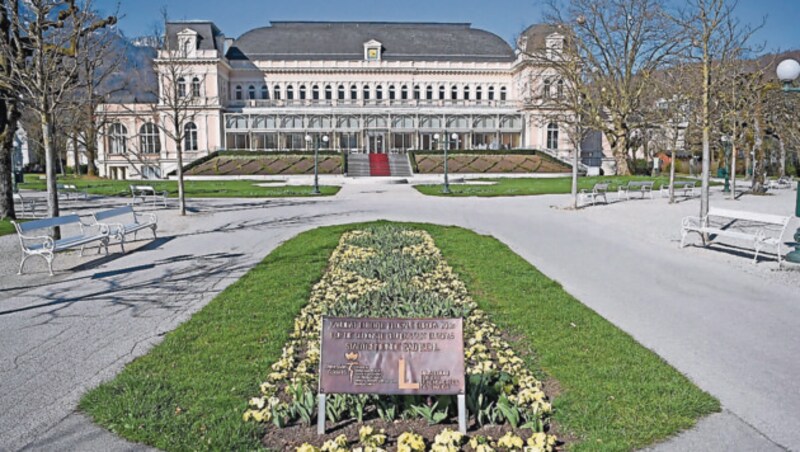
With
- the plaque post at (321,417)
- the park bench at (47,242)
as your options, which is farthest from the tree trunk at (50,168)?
the plaque post at (321,417)

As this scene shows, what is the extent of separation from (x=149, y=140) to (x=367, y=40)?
27074 millimetres

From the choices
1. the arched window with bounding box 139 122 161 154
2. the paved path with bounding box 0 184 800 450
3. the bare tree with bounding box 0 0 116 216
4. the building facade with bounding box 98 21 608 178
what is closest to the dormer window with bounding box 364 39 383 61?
the building facade with bounding box 98 21 608 178

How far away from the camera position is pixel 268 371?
5902 mm

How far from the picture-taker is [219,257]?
12.5 meters

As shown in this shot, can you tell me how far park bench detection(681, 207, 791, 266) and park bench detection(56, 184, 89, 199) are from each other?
24.7 m

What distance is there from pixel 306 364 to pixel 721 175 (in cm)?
4942

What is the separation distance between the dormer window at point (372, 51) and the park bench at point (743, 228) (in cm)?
5576

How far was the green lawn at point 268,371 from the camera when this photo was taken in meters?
4.66

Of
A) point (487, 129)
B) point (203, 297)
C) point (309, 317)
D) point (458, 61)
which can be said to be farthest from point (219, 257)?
point (458, 61)

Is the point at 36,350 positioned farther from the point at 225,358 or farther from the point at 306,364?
the point at 306,364

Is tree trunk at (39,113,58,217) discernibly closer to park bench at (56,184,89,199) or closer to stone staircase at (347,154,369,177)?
park bench at (56,184,89,199)

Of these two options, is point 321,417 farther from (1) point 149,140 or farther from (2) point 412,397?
(1) point 149,140

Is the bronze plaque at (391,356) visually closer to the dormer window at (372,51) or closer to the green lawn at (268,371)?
the green lawn at (268,371)

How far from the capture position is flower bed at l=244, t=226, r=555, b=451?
4543 mm
